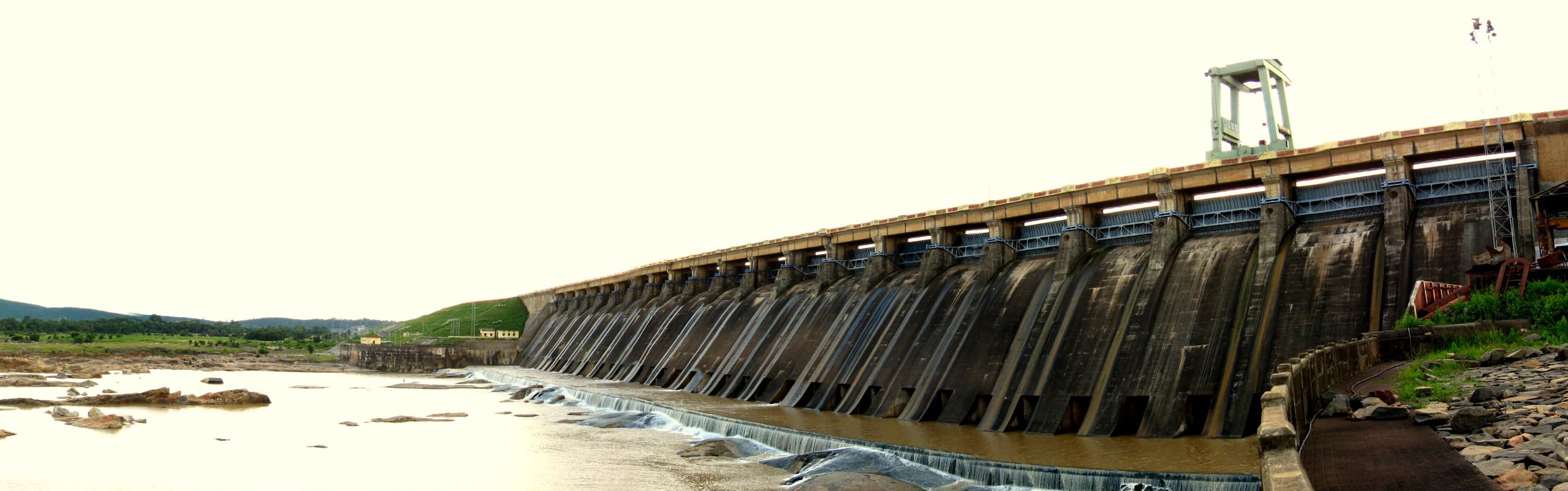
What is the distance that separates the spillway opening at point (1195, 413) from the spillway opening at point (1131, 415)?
1.19m

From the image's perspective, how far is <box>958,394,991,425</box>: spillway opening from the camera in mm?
32938

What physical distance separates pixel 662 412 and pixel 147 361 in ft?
270

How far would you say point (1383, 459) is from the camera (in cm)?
1218

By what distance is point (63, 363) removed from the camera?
86875mm

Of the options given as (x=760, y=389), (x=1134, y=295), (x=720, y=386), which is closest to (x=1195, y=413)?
(x=1134, y=295)

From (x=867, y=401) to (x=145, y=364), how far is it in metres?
86.5

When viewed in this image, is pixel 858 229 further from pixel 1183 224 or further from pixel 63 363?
pixel 63 363

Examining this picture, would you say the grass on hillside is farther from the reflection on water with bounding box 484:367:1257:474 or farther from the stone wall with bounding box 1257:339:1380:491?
the stone wall with bounding box 1257:339:1380:491

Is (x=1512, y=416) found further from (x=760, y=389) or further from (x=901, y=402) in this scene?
(x=760, y=389)

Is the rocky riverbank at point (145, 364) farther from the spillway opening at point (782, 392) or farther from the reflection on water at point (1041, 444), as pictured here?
the reflection on water at point (1041, 444)

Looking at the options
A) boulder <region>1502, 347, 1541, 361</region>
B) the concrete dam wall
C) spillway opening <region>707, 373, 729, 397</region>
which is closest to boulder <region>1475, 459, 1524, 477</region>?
boulder <region>1502, 347, 1541, 361</region>

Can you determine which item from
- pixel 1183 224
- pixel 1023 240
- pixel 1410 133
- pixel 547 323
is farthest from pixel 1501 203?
pixel 547 323

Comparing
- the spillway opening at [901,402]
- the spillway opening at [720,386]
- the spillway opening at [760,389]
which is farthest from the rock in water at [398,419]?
the spillway opening at [901,402]

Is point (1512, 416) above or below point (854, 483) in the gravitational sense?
above
